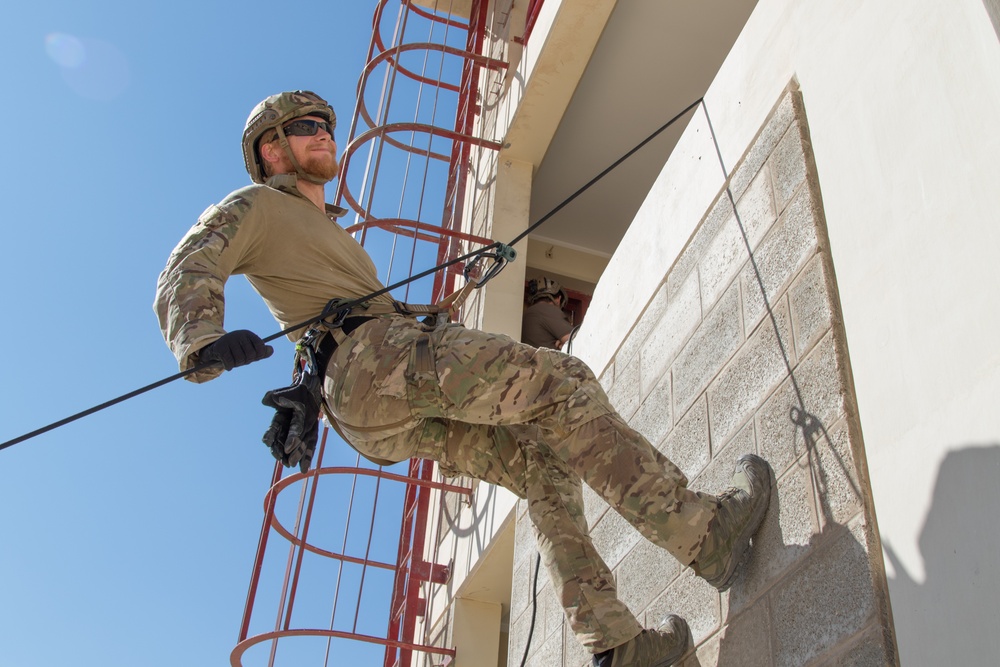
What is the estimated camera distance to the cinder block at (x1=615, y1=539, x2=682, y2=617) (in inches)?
152

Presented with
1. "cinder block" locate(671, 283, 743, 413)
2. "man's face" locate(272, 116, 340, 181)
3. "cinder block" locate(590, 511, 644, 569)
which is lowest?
"cinder block" locate(590, 511, 644, 569)

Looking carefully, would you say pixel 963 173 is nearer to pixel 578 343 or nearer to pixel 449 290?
pixel 578 343

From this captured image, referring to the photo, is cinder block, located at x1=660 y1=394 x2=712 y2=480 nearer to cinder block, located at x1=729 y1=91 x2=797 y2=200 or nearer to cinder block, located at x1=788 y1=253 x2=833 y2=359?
cinder block, located at x1=788 y1=253 x2=833 y2=359

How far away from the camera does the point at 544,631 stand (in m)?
Answer: 4.91

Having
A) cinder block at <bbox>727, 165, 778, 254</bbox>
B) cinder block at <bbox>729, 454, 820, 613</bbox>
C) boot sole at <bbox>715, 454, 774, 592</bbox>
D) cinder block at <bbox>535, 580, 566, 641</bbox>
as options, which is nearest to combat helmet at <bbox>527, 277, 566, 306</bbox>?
cinder block at <bbox>535, 580, 566, 641</bbox>

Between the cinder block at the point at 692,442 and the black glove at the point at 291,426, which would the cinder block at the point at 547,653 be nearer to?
the cinder block at the point at 692,442

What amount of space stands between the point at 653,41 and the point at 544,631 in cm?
517

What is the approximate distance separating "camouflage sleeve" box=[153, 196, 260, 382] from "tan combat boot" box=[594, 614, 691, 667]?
1.54m

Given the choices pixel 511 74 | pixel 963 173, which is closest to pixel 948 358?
pixel 963 173

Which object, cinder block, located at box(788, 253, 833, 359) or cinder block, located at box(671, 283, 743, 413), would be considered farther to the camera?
cinder block, located at box(671, 283, 743, 413)

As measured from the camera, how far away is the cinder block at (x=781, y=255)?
3.35 metres

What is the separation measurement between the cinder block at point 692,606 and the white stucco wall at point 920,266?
0.94 meters

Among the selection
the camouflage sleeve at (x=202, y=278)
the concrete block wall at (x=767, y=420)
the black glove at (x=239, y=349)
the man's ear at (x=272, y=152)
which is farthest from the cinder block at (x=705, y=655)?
the man's ear at (x=272, y=152)

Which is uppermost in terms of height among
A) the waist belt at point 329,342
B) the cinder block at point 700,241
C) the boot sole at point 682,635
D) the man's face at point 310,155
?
the man's face at point 310,155
